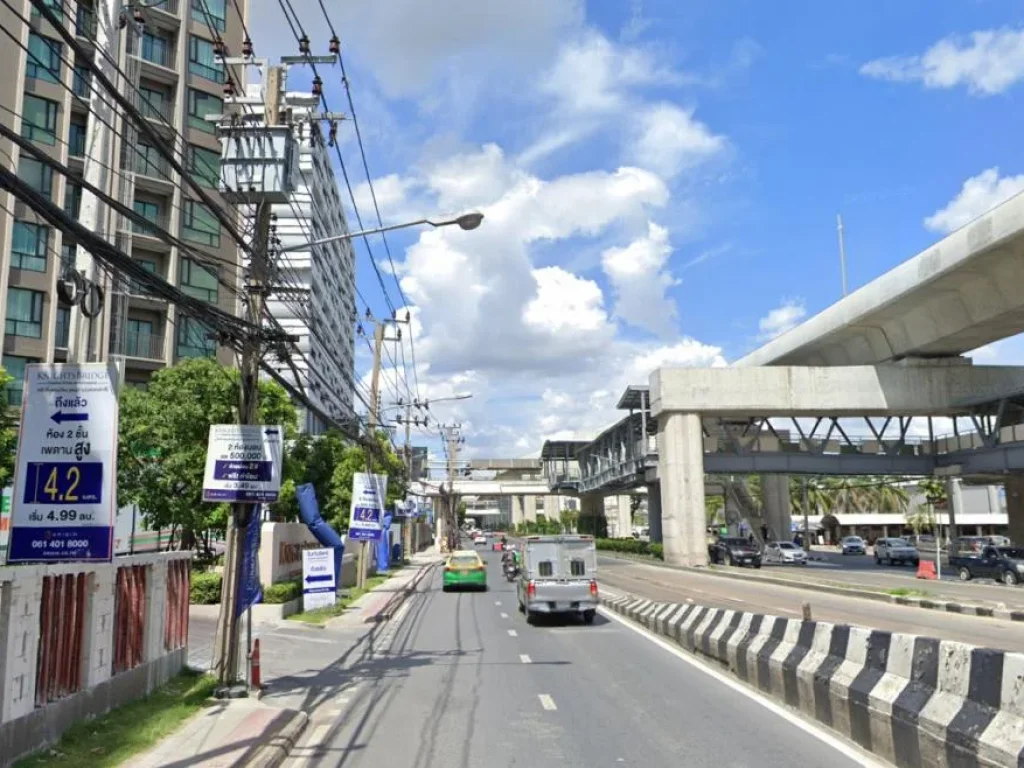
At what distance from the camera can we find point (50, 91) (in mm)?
43781

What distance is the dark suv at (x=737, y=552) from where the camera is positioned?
5053 cm

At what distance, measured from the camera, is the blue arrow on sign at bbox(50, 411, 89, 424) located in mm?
9234

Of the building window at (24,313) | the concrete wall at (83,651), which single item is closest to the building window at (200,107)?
the building window at (24,313)

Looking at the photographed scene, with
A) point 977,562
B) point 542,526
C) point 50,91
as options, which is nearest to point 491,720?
point 977,562

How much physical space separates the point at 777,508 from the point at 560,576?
54.1m

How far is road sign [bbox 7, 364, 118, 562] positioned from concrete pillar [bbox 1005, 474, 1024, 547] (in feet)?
169

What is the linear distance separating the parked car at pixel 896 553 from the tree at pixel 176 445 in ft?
141

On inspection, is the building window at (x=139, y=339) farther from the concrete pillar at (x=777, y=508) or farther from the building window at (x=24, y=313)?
the concrete pillar at (x=777, y=508)

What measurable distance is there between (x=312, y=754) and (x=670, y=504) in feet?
137

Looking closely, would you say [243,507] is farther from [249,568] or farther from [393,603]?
[393,603]

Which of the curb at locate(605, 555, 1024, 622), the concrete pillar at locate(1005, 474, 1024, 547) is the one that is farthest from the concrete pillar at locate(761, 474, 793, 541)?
the curb at locate(605, 555, 1024, 622)

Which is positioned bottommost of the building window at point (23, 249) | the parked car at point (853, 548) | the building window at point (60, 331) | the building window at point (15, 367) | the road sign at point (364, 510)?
the parked car at point (853, 548)

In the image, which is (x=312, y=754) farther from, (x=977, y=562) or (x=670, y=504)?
(x=670, y=504)

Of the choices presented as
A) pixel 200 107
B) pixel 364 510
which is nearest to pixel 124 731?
pixel 364 510
